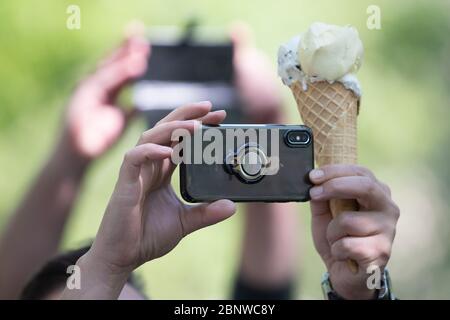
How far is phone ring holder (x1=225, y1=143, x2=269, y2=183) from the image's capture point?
95 cm

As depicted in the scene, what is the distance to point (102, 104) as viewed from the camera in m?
2.22

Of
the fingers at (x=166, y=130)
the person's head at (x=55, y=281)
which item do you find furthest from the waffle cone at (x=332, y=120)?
the person's head at (x=55, y=281)

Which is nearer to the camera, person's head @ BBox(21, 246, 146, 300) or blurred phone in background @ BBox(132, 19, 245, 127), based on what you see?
person's head @ BBox(21, 246, 146, 300)

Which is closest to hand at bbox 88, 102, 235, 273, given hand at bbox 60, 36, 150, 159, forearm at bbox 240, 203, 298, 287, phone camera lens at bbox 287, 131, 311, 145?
phone camera lens at bbox 287, 131, 311, 145

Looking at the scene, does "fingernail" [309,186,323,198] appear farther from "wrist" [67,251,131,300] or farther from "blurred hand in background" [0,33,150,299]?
"blurred hand in background" [0,33,150,299]

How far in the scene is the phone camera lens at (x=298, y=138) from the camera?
3.19ft

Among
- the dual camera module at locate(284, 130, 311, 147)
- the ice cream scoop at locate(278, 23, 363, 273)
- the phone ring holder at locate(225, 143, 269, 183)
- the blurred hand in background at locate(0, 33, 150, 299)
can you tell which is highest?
the blurred hand in background at locate(0, 33, 150, 299)

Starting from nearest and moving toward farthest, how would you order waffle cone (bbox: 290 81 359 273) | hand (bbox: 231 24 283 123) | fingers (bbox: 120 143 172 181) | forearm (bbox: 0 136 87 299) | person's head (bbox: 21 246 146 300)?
fingers (bbox: 120 143 172 181) < waffle cone (bbox: 290 81 359 273) < person's head (bbox: 21 246 146 300) < forearm (bbox: 0 136 87 299) < hand (bbox: 231 24 283 123)

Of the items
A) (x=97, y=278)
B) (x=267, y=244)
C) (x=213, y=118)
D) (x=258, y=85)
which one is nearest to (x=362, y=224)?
(x=213, y=118)

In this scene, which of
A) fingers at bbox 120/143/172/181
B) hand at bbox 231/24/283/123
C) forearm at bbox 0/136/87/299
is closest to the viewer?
fingers at bbox 120/143/172/181

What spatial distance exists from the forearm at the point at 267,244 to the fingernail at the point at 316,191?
1157 millimetres

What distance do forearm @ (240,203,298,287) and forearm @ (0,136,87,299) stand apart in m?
0.55

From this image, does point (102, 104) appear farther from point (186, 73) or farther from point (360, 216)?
point (360, 216)

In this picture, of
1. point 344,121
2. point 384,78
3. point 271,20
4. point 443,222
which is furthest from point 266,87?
point 344,121
